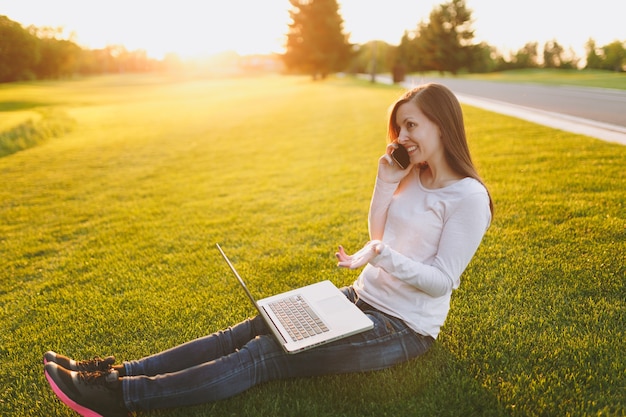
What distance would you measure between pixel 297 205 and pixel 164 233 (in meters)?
1.66

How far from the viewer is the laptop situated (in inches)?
78.3

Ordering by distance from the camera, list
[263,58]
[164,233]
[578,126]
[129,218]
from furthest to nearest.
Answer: [263,58]
[578,126]
[129,218]
[164,233]

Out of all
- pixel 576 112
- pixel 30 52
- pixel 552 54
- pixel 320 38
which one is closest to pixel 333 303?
pixel 576 112

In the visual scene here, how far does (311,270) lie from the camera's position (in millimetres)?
3611

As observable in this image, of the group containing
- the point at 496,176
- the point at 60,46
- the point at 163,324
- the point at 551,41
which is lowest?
the point at 163,324

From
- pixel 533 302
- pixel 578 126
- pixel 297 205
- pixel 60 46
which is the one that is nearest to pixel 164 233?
pixel 297 205

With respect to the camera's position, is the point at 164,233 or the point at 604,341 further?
the point at 164,233

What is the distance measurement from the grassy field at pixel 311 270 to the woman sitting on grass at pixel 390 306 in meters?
0.24

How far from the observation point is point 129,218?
17.6 feet

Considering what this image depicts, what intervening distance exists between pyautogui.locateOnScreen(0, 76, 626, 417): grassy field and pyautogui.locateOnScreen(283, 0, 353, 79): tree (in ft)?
137

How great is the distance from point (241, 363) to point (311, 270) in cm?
168

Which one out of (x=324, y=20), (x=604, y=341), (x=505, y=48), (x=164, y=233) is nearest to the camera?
(x=604, y=341)

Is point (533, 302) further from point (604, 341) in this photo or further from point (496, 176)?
point (496, 176)

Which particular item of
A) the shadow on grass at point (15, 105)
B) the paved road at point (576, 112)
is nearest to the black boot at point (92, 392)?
the paved road at point (576, 112)
